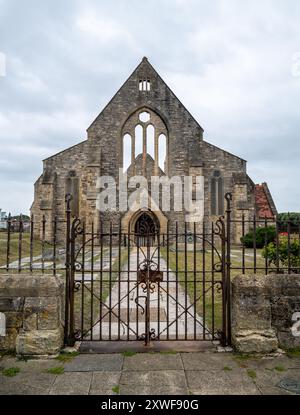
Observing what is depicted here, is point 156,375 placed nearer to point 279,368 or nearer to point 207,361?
point 207,361

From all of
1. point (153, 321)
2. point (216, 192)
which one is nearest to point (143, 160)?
point (216, 192)

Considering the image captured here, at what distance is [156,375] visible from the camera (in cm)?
398

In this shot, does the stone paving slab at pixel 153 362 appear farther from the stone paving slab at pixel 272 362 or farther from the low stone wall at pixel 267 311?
the low stone wall at pixel 267 311

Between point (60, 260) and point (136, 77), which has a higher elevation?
point (136, 77)

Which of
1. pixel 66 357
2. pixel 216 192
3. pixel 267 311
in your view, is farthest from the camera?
pixel 216 192

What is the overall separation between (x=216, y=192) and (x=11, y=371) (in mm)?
20518

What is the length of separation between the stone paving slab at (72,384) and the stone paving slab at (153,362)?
0.52m

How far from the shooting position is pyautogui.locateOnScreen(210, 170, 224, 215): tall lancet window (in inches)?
918

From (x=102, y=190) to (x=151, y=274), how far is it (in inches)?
722

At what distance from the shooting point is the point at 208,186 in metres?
23.3

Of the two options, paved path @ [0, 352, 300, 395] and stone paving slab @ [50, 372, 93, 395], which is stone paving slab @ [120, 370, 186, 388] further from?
stone paving slab @ [50, 372, 93, 395]

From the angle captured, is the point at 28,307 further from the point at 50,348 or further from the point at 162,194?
the point at 162,194
